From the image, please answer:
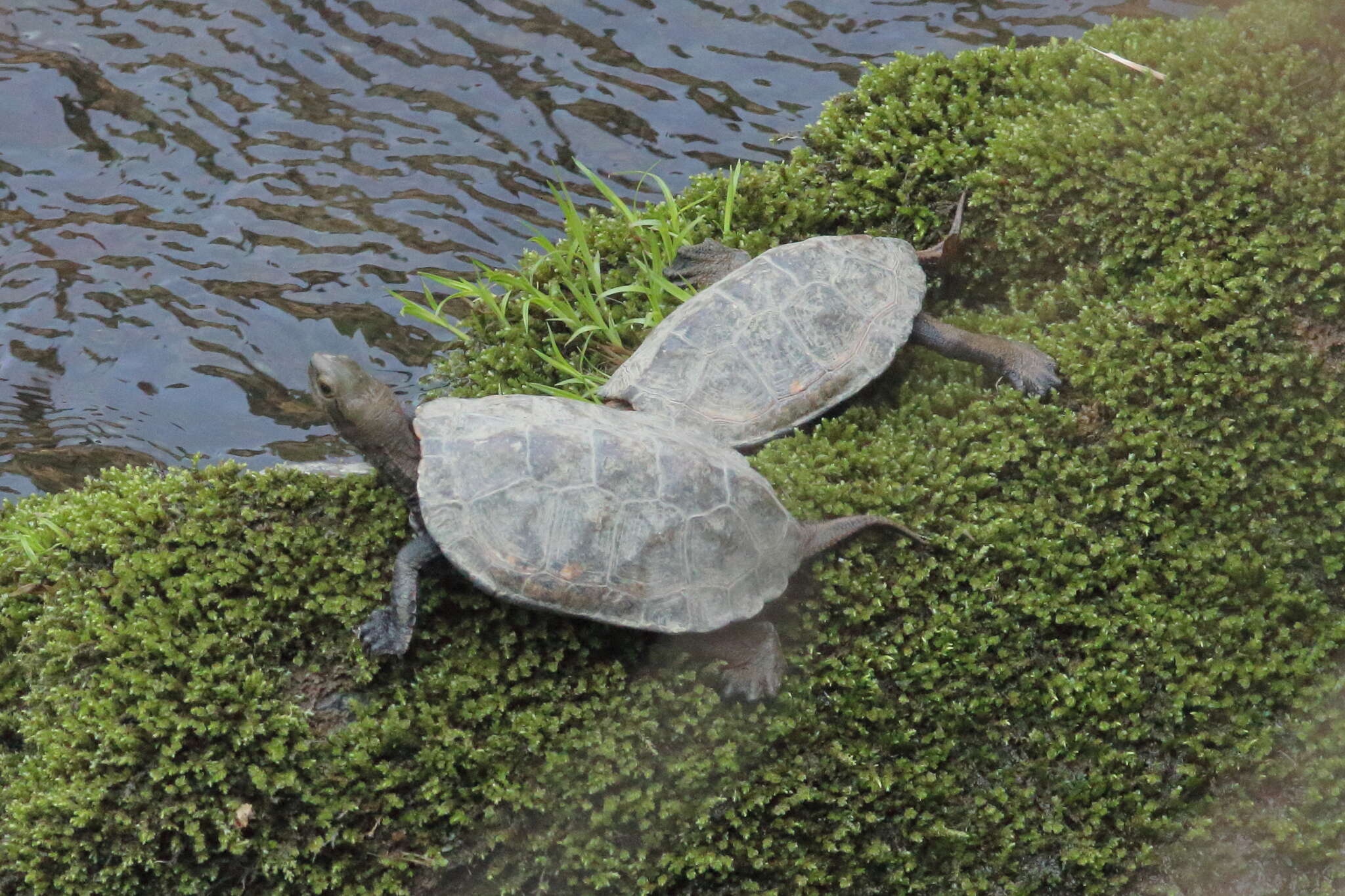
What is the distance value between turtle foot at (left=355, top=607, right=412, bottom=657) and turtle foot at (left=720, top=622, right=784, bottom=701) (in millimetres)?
1363

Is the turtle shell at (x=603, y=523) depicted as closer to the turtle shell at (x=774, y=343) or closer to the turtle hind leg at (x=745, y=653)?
the turtle hind leg at (x=745, y=653)

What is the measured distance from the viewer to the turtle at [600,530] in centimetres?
418

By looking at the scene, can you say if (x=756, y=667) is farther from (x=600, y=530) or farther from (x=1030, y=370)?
(x=1030, y=370)

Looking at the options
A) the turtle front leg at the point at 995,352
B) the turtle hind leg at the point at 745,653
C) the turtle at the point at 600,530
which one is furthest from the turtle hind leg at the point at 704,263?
the turtle hind leg at the point at 745,653

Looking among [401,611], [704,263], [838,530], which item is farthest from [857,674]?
[704,263]

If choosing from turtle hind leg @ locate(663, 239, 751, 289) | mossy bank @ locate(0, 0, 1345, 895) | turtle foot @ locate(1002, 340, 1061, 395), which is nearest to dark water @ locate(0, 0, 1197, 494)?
turtle hind leg @ locate(663, 239, 751, 289)

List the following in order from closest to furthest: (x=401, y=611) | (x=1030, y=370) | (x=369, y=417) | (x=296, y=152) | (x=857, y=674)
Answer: (x=401, y=611), (x=857, y=674), (x=369, y=417), (x=1030, y=370), (x=296, y=152)

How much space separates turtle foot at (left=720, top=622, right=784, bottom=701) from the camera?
14.0 feet

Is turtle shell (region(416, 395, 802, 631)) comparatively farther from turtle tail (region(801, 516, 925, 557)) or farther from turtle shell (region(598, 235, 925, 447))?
turtle shell (region(598, 235, 925, 447))

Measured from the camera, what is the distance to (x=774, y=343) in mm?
5383

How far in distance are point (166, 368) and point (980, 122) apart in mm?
5751

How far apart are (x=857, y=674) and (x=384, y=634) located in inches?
79.6

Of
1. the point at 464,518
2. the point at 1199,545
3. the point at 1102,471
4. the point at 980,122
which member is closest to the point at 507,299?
the point at 464,518

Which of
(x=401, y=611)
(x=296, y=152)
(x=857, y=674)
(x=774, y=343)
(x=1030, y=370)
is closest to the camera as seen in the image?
(x=401, y=611)
